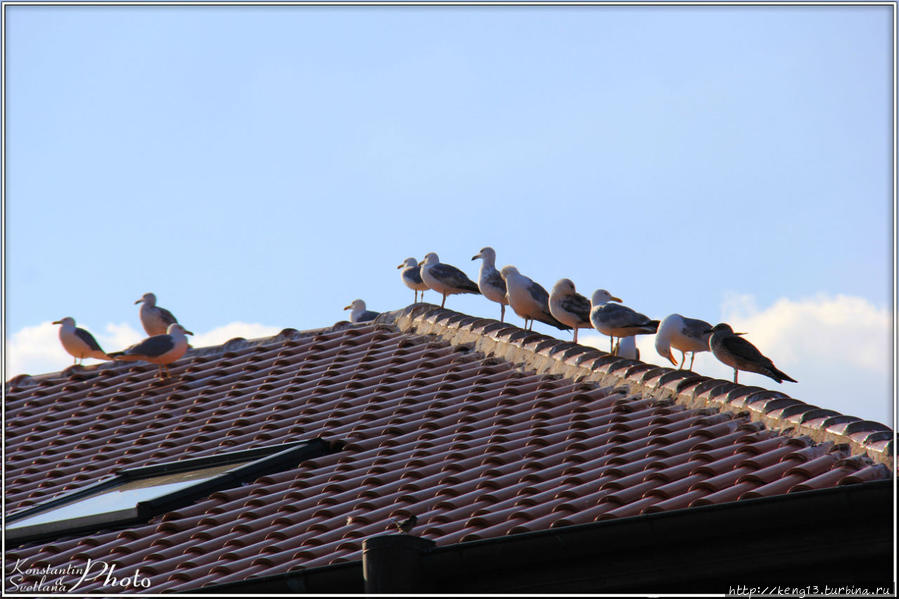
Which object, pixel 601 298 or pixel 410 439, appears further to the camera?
pixel 601 298

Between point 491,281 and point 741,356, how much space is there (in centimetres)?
559

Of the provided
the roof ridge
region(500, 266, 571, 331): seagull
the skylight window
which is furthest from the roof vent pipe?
region(500, 266, 571, 331): seagull

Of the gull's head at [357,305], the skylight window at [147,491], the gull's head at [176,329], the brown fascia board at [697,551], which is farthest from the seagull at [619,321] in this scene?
the gull's head at [357,305]

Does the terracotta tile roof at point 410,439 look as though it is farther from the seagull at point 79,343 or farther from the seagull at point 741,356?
the seagull at point 79,343

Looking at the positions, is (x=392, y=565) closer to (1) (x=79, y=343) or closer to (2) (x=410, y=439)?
(2) (x=410, y=439)

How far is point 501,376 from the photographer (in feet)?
37.8

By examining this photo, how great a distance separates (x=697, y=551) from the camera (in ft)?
22.0

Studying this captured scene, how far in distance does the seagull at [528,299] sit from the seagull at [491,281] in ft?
2.57

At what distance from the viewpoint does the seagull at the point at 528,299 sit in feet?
47.0

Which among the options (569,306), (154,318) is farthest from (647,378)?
(154,318)

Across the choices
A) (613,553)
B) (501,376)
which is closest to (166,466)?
(501,376)

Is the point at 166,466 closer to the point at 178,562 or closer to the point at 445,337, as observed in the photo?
the point at 178,562

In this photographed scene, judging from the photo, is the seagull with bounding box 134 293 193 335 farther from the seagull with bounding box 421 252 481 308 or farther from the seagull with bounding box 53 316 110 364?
the seagull with bounding box 421 252 481 308

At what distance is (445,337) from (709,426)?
4.08m
